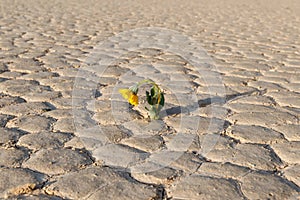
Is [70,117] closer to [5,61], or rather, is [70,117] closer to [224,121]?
[224,121]

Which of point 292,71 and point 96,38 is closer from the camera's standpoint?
point 292,71

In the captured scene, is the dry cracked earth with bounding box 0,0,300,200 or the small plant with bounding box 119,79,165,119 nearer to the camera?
the dry cracked earth with bounding box 0,0,300,200

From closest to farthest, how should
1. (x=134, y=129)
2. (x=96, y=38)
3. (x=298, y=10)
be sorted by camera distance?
(x=134, y=129), (x=96, y=38), (x=298, y=10)

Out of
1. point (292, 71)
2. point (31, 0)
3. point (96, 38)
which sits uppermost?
point (292, 71)

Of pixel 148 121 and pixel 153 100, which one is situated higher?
pixel 153 100

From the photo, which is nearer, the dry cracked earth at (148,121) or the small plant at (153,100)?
the dry cracked earth at (148,121)

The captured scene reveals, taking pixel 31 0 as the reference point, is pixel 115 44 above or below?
above

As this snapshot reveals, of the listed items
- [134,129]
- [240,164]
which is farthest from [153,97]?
[240,164]

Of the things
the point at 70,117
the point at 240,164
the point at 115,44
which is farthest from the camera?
the point at 115,44
